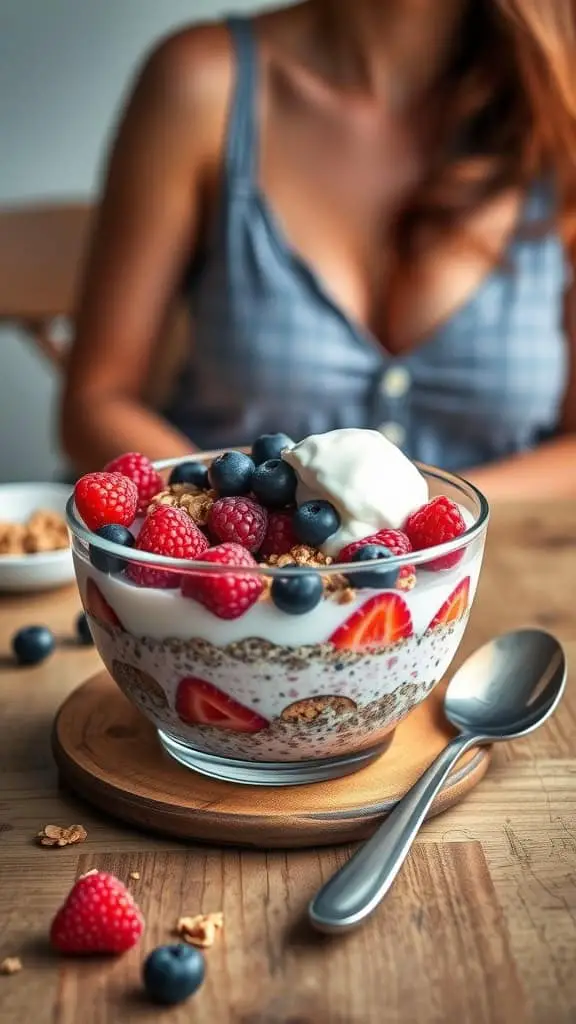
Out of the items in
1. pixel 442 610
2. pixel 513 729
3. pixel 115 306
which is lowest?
pixel 115 306

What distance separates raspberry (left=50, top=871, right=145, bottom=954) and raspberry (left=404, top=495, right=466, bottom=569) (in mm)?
253

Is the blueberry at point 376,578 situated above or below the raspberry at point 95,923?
above

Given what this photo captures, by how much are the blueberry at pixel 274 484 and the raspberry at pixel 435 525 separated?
76 mm

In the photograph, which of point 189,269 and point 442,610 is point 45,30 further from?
point 442,610

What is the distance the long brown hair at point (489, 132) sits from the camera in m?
1.50

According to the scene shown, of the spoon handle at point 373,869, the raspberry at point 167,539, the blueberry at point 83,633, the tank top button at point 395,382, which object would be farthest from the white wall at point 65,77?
the spoon handle at point 373,869

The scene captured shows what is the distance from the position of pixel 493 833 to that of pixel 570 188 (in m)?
1.19

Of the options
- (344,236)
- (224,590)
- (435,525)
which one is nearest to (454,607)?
(435,525)

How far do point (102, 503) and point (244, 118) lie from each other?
1.07 metres

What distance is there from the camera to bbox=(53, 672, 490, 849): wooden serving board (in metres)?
0.63

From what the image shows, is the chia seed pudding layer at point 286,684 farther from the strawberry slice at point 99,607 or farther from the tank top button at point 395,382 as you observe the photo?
the tank top button at point 395,382

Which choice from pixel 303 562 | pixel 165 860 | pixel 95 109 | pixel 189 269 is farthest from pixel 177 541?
pixel 95 109

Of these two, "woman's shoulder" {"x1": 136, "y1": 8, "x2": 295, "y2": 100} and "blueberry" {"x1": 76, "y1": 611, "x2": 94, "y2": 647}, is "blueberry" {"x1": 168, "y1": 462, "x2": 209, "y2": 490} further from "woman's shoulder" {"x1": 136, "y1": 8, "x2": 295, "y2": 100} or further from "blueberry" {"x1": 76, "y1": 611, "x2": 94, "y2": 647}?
"woman's shoulder" {"x1": 136, "y1": 8, "x2": 295, "y2": 100}

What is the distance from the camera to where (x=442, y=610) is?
2.12 ft
